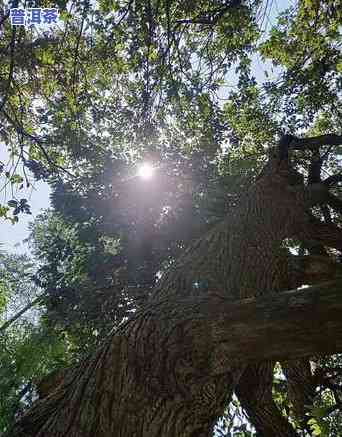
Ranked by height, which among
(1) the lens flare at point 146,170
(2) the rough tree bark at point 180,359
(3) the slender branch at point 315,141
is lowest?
(2) the rough tree bark at point 180,359

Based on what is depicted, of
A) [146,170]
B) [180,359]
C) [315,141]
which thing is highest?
[146,170]

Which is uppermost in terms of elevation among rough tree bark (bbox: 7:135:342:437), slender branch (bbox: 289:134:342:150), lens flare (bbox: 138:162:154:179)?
lens flare (bbox: 138:162:154:179)

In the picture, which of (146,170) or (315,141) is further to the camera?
(146,170)

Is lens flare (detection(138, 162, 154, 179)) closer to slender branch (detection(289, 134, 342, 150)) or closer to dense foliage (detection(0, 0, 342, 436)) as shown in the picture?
dense foliage (detection(0, 0, 342, 436))

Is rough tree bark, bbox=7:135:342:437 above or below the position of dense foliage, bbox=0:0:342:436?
below

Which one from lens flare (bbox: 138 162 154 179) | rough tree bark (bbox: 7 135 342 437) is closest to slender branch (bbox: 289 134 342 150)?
lens flare (bbox: 138 162 154 179)

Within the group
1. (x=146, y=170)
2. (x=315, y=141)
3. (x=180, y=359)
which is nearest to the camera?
(x=180, y=359)

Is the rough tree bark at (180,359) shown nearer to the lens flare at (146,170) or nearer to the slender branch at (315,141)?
the slender branch at (315,141)

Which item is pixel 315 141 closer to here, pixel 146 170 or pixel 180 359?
pixel 146 170

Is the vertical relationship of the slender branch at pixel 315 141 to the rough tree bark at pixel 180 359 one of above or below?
above

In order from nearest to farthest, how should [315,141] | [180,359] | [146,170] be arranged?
[180,359], [315,141], [146,170]

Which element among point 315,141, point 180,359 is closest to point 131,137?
point 315,141

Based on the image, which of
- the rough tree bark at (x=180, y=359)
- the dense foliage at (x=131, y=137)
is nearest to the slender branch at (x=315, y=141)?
the dense foliage at (x=131, y=137)

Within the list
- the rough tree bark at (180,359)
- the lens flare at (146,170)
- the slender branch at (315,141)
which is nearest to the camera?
the rough tree bark at (180,359)
